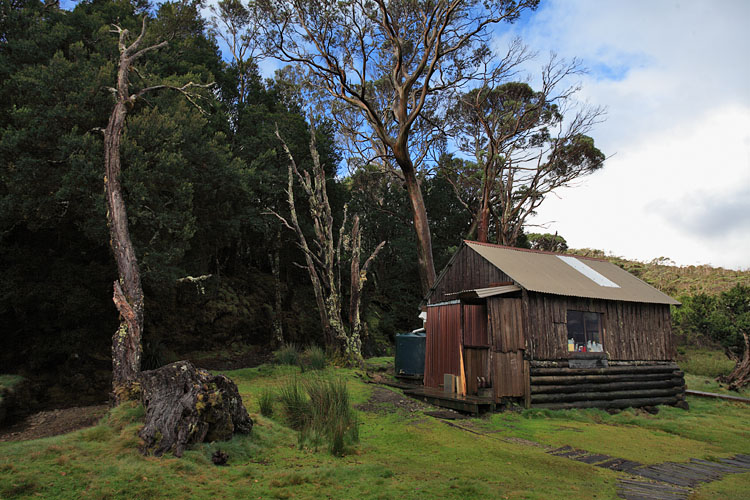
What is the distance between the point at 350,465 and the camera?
532 centimetres

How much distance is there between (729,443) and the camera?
9.13 metres

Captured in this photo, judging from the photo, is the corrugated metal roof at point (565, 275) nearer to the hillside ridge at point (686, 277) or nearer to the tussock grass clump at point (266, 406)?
the tussock grass clump at point (266, 406)

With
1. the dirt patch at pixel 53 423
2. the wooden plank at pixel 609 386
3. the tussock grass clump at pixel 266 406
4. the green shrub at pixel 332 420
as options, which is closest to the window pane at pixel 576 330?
the wooden plank at pixel 609 386

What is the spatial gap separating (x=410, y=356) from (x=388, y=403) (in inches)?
208

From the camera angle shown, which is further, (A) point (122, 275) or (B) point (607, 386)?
(B) point (607, 386)

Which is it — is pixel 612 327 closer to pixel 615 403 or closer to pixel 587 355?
pixel 587 355

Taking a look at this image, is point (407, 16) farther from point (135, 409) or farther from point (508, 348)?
point (135, 409)

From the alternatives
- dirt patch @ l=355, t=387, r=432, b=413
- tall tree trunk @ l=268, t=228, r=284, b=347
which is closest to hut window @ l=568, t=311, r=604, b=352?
dirt patch @ l=355, t=387, r=432, b=413

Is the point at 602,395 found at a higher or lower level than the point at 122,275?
lower

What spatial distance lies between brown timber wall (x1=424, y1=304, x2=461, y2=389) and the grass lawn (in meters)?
4.03

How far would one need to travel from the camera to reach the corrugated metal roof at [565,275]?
A: 1278 centimetres

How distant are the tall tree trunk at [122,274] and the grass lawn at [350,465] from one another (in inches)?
109

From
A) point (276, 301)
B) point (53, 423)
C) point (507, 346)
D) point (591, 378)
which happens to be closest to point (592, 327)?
point (591, 378)

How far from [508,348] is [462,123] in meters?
18.5
